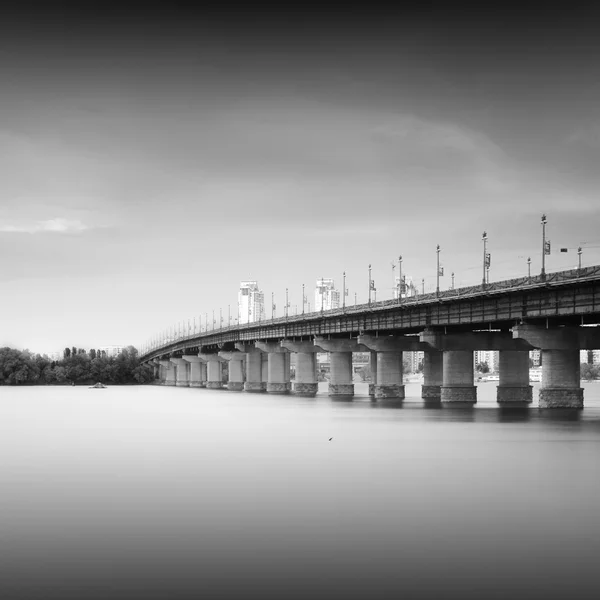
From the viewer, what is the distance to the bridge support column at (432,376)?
465 ft

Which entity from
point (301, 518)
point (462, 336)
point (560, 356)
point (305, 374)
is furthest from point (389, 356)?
point (301, 518)

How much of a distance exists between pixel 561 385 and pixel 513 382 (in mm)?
31291

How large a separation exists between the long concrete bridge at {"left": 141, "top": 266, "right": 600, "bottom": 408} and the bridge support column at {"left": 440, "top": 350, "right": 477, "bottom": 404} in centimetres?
14

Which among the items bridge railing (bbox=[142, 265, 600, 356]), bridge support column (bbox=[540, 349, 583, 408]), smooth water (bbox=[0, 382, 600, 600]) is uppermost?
bridge railing (bbox=[142, 265, 600, 356])

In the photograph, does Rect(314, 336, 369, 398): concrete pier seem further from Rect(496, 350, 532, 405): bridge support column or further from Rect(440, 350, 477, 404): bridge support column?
Rect(496, 350, 532, 405): bridge support column

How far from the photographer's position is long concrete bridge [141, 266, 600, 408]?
91.2 metres

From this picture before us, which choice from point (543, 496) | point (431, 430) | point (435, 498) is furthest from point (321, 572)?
point (431, 430)

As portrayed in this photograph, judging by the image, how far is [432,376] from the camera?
14512cm

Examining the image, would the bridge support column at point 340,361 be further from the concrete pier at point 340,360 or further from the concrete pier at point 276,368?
the concrete pier at point 276,368

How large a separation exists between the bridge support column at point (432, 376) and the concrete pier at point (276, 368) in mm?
41134

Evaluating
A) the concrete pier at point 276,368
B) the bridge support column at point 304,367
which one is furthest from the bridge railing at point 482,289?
the concrete pier at point 276,368

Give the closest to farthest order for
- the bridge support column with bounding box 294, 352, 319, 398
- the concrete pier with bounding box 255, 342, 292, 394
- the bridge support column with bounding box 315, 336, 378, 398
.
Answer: the bridge support column with bounding box 315, 336, 378, 398 < the bridge support column with bounding box 294, 352, 319, 398 < the concrete pier with bounding box 255, 342, 292, 394

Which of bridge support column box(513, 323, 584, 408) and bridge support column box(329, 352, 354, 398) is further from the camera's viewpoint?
bridge support column box(329, 352, 354, 398)

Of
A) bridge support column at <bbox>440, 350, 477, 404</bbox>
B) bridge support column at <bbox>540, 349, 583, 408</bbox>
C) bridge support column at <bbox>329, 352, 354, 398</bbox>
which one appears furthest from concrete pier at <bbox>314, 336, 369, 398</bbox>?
bridge support column at <bbox>540, 349, 583, 408</bbox>
